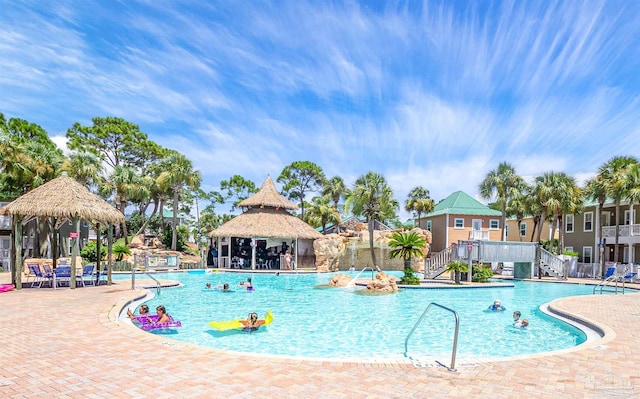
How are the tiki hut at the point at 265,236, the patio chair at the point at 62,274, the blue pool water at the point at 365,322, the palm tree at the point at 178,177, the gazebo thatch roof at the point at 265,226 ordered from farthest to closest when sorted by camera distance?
the palm tree at the point at 178,177, the tiki hut at the point at 265,236, the gazebo thatch roof at the point at 265,226, the patio chair at the point at 62,274, the blue pool water at the point at 365,322

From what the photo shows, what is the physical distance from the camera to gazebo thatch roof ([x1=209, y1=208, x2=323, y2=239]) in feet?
103

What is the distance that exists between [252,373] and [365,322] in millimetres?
7296

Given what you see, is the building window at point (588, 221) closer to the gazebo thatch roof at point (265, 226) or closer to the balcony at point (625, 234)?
the balcony at point (625, 234)

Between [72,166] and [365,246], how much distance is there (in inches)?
992

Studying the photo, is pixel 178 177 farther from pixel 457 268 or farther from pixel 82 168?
pixel 457 268

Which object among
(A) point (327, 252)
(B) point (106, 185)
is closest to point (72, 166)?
(B) point (106, 185)

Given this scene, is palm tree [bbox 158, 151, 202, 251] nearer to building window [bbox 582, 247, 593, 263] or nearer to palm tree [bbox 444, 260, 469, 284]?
palm tree [bbox 444, 260, 469, 284]

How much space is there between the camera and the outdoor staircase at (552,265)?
2538cm

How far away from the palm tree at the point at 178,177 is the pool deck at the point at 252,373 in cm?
3265

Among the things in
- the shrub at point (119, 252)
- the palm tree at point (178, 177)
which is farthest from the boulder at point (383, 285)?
the palm tree at point (178, 177)

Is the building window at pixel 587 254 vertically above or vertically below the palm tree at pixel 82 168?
below

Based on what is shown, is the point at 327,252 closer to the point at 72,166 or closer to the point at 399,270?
the point at 399,270

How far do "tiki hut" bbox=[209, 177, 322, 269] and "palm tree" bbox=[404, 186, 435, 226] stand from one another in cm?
1502

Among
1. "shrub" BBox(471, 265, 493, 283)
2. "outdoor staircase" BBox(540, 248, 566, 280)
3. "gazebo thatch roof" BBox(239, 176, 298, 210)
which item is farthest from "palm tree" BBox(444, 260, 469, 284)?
"gazebo thatch roof" BBox(239, 176, 298, 210)
